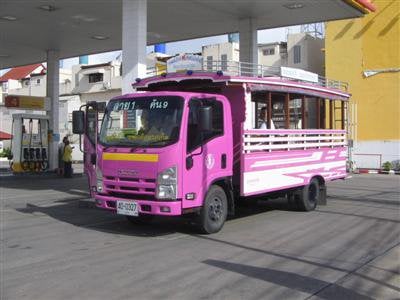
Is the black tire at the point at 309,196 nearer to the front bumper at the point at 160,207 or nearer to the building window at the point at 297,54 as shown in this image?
→ the front bumper at the point at 160,207

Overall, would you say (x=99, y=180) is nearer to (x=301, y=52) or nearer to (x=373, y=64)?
(x=373, y=64)

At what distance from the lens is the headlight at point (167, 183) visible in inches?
352

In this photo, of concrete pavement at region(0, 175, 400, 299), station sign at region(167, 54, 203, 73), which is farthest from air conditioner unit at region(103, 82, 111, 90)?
station sign at region(167, 54, 203, 73)

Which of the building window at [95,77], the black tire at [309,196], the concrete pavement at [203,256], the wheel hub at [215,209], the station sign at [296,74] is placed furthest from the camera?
the building window at [95,77]

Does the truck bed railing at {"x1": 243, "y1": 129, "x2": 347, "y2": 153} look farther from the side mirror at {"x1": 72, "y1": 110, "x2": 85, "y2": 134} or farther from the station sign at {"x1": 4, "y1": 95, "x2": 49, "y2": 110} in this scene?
the station sign at {"x1": 4, "y1": 95, "x2": 49, "y2": 110}

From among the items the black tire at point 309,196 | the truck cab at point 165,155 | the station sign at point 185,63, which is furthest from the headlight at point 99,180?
the black tire at point 309,196

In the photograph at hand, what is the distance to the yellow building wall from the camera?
105 feet

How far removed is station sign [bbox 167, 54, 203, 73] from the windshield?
1.78m

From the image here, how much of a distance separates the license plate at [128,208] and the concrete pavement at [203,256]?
46 cm

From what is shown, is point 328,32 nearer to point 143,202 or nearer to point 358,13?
point 358,13

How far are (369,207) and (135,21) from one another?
7674 millimetres

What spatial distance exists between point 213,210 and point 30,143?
16777mm

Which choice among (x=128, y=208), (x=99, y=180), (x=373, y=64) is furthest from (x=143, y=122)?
(x=373, y=64)

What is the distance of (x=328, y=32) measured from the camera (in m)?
34.3
